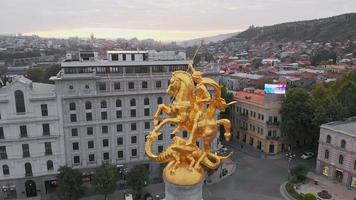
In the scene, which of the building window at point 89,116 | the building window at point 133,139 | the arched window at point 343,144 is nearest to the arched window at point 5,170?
the building window at point 89,116

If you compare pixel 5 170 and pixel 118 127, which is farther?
pixel 118 127

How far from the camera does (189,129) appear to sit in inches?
773

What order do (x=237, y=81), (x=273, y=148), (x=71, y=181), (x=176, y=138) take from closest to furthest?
(x=176, y=138) → (x=71, y=181) → (x=273, y=148) → (x=237, y=81)

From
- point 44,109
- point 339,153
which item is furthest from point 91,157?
point 339,153

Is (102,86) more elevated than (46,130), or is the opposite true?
(102,86)

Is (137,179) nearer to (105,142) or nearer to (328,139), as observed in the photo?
(105,142)

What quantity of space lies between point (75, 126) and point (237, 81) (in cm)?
6703

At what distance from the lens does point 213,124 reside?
19453 mm

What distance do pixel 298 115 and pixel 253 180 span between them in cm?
1468

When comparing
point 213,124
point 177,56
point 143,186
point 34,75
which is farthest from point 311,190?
point 34,75

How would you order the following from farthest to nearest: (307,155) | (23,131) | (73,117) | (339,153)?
(307,155) → (339,153) → (73,117) → (23,131)

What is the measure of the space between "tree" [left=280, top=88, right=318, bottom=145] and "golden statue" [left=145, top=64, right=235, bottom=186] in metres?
40.5

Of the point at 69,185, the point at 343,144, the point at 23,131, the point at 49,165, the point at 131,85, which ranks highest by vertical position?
the point at 131,85

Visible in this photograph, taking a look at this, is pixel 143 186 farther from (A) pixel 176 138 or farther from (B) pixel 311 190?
(A) pixel 176 138
